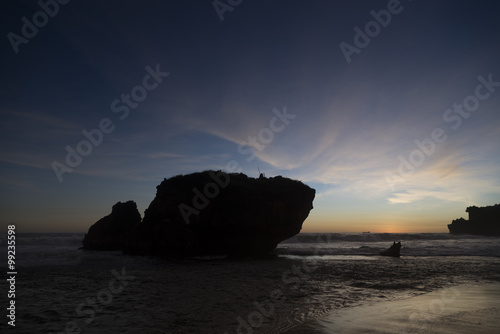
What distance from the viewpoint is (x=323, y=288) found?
40.4ft

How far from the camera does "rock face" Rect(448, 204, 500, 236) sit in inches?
3812

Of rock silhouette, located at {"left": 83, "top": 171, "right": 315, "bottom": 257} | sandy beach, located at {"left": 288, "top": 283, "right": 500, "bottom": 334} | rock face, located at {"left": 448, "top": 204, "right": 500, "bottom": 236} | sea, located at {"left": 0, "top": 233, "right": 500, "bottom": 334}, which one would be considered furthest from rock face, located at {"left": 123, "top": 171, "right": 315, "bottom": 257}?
rock face, located at {"left": 448, "top": 204, "right": 500, "bottom": 236}

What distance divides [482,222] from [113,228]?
123259mm

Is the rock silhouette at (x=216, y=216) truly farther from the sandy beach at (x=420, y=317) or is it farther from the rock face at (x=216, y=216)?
the sandy beach at (x=420, y=317)

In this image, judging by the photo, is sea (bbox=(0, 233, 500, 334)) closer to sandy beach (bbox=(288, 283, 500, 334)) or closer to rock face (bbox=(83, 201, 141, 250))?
sandy beach (bbox=(288, 283, 500, 334))

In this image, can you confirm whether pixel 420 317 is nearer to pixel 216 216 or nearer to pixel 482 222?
pixel 216 216

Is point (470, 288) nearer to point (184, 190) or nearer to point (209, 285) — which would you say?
point (209, 285)

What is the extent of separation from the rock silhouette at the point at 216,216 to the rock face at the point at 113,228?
9.63m

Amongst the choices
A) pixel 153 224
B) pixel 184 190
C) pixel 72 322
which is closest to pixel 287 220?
pixel 184 190

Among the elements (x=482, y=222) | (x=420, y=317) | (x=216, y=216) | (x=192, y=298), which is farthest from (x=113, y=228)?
(x=482, y=222)

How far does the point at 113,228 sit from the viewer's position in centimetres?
4322

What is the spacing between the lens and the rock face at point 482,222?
96812 mm

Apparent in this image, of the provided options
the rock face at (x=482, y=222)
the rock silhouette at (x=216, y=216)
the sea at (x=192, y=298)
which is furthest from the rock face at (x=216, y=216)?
the rock face at (x=482, y=222)

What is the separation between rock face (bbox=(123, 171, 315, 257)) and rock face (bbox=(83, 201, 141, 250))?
9.69m
